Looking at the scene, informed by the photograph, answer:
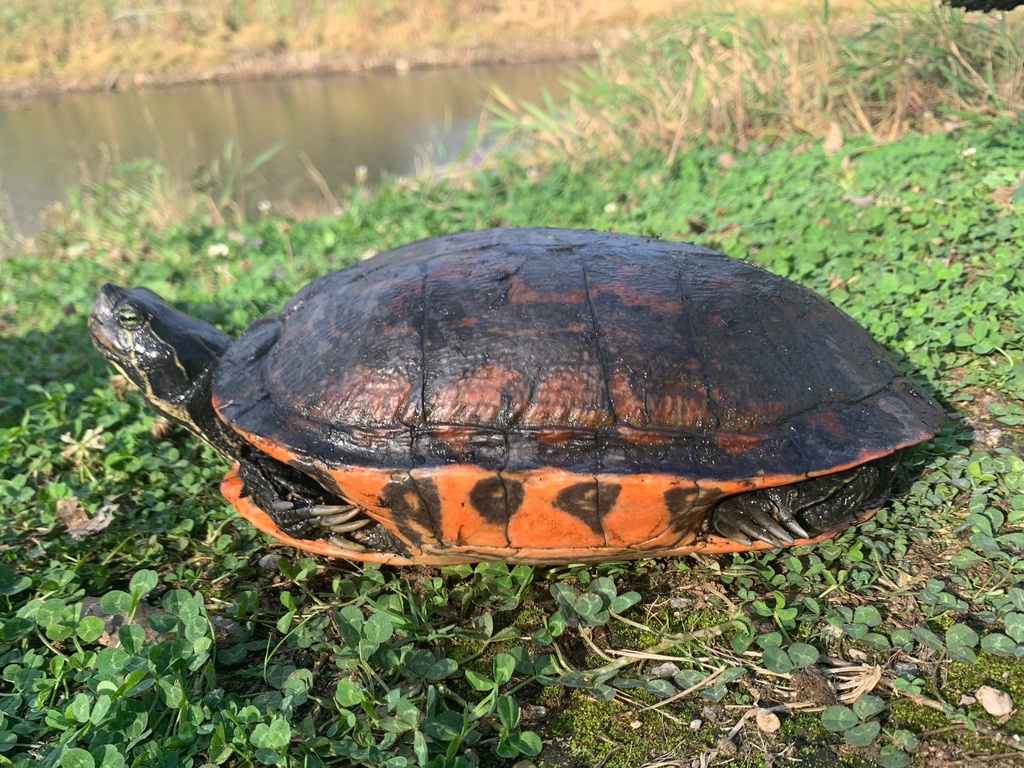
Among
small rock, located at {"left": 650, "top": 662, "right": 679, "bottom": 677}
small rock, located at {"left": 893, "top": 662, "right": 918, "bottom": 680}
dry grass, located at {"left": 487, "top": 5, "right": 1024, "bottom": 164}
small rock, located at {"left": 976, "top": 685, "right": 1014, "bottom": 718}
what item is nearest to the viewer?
small rock, located at {"left": 976, "top": 685, "right": 1014, "bottom": 718}

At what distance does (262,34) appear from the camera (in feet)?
64.9

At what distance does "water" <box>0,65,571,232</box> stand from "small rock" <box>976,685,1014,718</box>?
7.79 metres

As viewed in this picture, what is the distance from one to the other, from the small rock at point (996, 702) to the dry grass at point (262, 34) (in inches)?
805

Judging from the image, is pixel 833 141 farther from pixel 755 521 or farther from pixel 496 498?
pixel 496 498

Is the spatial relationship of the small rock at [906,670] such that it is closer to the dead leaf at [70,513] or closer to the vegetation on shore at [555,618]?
the vegetation on shore at [555,618]

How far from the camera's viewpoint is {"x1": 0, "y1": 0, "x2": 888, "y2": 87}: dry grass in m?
18.9

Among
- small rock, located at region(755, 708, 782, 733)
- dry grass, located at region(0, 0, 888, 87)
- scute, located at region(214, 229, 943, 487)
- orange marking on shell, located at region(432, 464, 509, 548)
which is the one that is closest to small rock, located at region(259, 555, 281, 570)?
scute, located at region(214, 229, 943, 487)

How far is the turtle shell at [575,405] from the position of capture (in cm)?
222

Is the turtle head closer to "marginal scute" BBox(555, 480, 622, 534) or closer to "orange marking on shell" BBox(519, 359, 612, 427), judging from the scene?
"orange marking on shell" BBox(519, 359, 612, 427)

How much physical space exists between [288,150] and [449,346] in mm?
11311

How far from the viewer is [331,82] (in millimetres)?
18328

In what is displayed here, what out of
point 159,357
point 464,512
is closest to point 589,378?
point 464,512

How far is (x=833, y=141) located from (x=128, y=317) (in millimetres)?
5485

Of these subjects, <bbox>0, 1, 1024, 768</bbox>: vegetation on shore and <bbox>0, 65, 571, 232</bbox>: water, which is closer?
<bbox>0, 1, 1024, 768</bbox>: vegetation on shore
